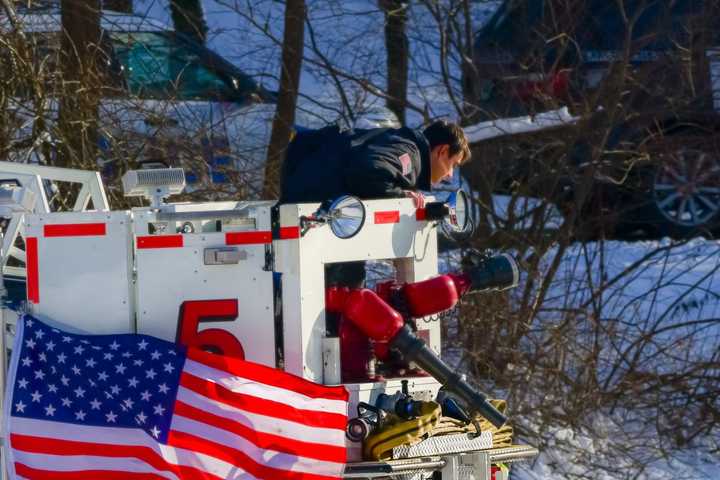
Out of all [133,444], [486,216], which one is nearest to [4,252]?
[133,444]

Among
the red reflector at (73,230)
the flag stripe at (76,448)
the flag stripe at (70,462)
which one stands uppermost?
the red reflector at (73,230)

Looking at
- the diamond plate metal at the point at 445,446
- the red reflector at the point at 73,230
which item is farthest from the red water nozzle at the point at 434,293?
the red reflector at the point at 73,230

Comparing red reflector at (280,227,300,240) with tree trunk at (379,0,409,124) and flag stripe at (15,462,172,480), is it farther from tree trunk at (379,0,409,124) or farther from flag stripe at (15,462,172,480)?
tree trunk at (379,0,409,124)

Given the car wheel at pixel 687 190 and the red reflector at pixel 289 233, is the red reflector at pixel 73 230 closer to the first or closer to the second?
the red reflector at pixel 289 233

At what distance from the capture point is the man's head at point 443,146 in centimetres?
596

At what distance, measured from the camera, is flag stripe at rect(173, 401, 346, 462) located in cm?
441

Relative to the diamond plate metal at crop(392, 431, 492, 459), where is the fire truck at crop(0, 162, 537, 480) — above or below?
above

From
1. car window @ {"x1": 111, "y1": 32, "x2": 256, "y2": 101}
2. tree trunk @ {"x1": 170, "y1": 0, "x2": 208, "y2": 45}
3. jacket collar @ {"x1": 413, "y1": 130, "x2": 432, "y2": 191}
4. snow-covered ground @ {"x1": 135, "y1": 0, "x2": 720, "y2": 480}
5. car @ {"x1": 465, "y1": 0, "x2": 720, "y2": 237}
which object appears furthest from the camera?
tree trunk @ {"x1": 170, "y1": 0, "x2": 208, "y2": 45}

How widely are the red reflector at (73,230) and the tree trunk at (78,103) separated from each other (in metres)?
3.58

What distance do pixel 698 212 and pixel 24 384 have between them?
6.81 metres

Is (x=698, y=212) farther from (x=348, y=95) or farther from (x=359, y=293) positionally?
(x=359, y=293)

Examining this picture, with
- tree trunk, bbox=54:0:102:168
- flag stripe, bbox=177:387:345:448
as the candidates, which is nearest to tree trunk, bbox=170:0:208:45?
tree trunk, bbox=54:0:102:168

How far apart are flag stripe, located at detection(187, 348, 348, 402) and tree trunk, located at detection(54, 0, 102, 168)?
13.0ft

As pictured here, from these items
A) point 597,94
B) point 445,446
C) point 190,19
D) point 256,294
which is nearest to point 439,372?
point 445,446
